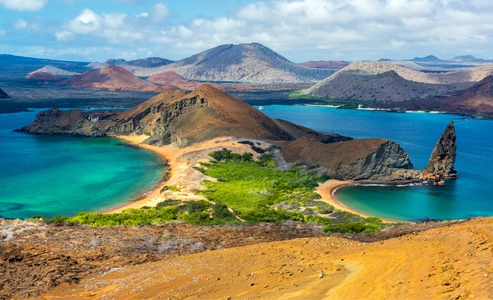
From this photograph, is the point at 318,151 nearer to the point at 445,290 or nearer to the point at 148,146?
the point at 148,146

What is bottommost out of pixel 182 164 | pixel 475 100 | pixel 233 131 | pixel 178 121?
pixel 182 164

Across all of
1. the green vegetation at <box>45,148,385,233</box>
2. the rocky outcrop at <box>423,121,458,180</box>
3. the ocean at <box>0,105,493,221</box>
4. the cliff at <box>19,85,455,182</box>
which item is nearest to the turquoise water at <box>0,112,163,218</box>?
the ocean at <box>0,105,493,221</box>

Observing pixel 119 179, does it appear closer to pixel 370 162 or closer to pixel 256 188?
pixel 256 188

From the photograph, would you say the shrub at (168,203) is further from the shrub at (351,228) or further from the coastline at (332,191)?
the coastline at (332,191)

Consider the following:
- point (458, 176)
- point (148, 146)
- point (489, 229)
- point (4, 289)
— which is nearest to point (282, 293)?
point (489, 229)

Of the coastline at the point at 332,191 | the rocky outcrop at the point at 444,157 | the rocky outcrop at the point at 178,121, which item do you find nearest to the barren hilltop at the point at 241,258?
the coastline at the point at 332,191

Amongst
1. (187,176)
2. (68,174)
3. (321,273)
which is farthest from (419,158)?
(321,273)
